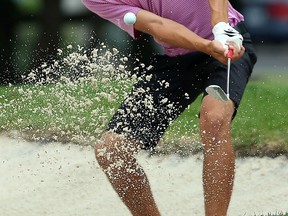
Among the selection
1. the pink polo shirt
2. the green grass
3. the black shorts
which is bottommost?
the green grass

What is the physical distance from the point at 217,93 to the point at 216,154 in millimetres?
259

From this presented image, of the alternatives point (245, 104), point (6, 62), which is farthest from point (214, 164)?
point (6, 62)

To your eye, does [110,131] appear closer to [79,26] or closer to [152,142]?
[152,142]

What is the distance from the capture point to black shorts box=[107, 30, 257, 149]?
5.01 meters

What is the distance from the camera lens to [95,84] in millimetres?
5012

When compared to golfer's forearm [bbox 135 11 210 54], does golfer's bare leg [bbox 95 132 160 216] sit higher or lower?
lower

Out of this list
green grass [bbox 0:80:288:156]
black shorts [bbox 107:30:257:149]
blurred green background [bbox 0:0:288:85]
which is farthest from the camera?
blurred green background [bbox 0:0:288:85]

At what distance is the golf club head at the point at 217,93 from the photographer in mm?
4609

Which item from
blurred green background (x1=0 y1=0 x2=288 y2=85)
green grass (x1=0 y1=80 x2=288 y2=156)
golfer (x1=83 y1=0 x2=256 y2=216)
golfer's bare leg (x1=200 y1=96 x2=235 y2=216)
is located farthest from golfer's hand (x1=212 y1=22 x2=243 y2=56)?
blurred green background (x1=0 y1=0 x2=288 y2=85)

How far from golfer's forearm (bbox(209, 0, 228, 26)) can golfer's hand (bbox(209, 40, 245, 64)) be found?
0.44 ft

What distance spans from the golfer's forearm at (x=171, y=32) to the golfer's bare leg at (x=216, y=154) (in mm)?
240

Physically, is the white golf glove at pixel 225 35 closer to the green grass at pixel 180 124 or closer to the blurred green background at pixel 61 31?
the green grass at pixel 180 124

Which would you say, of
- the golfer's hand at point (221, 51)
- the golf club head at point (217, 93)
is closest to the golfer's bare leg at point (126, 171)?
the golf club head at point (217, 93)

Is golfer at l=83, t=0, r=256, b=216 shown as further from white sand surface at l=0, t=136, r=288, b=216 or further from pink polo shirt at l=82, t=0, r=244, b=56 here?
white sand surface at l=0, t=136, r=288, b=216
